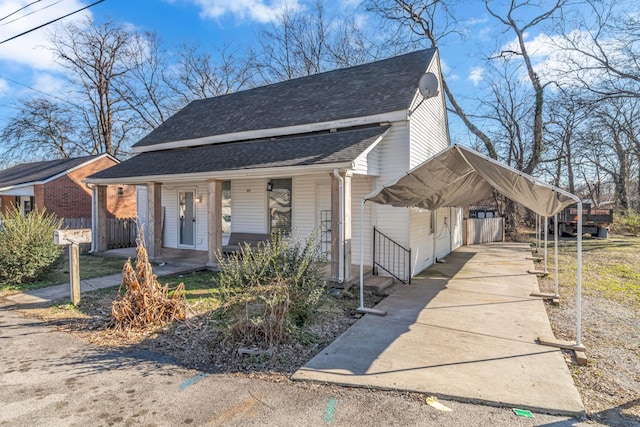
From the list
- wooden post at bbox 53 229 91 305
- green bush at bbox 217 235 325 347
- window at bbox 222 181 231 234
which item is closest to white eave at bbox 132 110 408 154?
window at bbox 222 181 231 234

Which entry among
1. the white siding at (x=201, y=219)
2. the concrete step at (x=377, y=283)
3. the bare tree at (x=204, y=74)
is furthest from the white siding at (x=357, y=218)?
the bare tree at (x=204, y=74)

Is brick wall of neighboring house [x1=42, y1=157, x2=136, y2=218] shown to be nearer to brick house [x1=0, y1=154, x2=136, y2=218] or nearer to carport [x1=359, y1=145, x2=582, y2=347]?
brick house [x1=0, y1=154, x2=136, y2=218]

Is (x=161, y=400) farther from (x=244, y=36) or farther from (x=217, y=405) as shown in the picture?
Answer: (x=244, y=36)

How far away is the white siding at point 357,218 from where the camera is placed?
29.2ft

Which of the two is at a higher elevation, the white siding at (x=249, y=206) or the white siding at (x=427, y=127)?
the white siding at (x=427, y=127)

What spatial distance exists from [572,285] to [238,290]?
25.8ft

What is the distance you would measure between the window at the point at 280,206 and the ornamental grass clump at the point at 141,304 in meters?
5.11

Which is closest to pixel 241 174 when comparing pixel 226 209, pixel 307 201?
pixel 307 201

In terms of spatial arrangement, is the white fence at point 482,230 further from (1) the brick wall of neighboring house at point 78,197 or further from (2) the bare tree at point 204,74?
(2) the bare tree at point 204,74

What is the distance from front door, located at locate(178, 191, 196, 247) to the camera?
12258 millimetres

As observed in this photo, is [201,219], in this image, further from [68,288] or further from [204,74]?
[204,74]

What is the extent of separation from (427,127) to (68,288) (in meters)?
10.1

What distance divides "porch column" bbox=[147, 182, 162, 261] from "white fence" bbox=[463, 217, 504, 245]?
13.4 m

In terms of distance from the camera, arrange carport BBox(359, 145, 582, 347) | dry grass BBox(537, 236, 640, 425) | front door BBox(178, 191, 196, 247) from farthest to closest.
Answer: front door BBox(178, 191, 196, 247)
carport BBox(359, 145, 582, 347)
dry grass BBox(537, 236, 640, 425)
